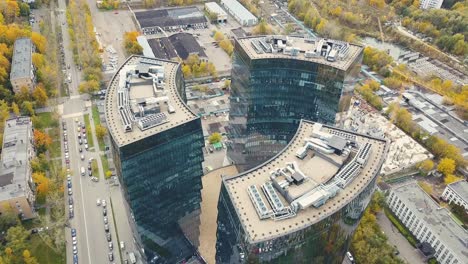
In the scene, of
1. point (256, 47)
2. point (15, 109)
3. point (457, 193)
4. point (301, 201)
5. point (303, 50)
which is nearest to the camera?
point (301, 201)

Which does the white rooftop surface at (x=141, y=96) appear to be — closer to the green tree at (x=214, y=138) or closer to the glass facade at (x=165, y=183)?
the glass facade at (x=165, y=183)

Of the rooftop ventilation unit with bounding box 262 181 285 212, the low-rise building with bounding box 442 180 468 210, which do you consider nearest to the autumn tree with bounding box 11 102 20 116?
the rooftop ventilation unit with bounding box 262 181 285 212

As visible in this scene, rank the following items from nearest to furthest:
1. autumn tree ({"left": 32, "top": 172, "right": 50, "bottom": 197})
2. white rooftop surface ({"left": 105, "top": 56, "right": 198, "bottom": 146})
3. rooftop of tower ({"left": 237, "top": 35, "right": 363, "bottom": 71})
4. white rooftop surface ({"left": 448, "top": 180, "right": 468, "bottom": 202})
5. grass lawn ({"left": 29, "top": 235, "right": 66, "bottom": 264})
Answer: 1. white rooftop surface ({"left": 105, "top": 56, "right": 198, "bottom": 146})
2. grass lawn ({"left": 29, "top": 235, "right": 66, "bottom": 264})
3. rooftop of tower ({"left": 237, "top": 35, "right": 363, "bottom": 71})
4. autumn tree ({"left": 32, "top": 172, "right": 50, "bottom": 197})
5. white rooftop surface ({"left": 448, "top": 180, "right": 468, "bottom": 202})

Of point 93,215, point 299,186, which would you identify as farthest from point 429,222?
point 93,215

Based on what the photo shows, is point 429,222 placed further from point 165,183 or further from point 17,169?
point 17,169

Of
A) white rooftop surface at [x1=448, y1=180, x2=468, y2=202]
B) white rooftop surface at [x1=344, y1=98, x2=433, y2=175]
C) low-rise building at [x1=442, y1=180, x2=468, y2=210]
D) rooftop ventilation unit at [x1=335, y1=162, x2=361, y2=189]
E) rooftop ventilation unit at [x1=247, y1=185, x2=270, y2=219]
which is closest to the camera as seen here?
rooftop ventilation unit at [x1=247, y1=185, x2=270, y2=219]

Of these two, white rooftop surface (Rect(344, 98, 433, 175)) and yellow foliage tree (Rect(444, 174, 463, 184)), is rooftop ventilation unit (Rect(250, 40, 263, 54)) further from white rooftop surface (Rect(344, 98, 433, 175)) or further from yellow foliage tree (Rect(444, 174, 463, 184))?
yellow foliage tree (Rect(444, 174, 463, 184))

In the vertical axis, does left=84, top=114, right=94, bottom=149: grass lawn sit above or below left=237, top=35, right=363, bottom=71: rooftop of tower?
below
